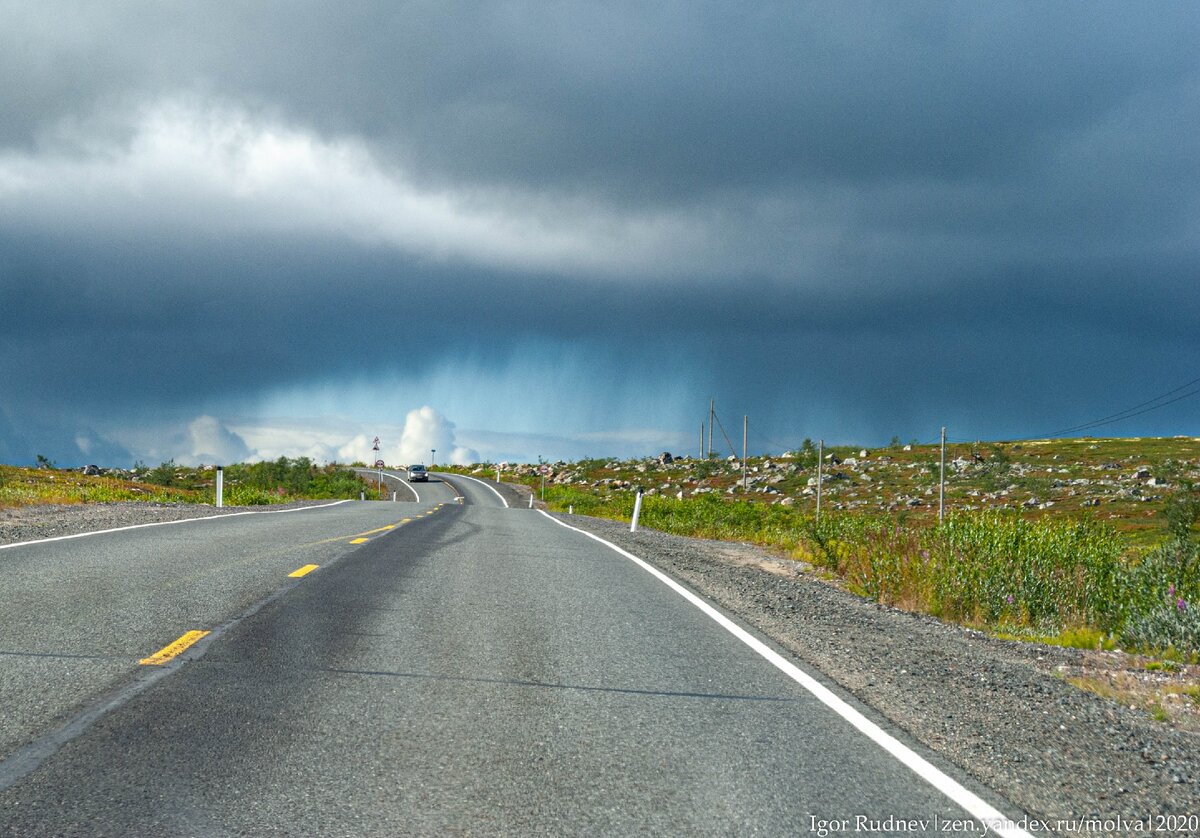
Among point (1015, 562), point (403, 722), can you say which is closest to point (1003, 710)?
point (403, 722)

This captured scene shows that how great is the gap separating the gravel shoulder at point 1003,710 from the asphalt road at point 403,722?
46 cm

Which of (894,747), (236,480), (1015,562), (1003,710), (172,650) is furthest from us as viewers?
(236,480)

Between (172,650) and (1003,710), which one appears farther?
(172,650)

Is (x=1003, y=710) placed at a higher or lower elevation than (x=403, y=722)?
lower

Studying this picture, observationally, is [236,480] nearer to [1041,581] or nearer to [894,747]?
[1041,581]

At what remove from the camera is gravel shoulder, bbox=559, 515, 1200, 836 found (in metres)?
4.75

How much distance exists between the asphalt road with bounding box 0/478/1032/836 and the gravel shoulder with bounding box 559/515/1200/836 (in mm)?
465

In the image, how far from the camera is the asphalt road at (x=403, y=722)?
4.05 meters

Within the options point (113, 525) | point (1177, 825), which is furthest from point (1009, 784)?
point (113, 525)

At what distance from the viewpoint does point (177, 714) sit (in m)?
5.29

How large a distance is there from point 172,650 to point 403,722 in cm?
251

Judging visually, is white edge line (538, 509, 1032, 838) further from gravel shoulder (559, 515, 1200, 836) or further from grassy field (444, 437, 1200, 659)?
grassy field (444, 437, 1200, 659)

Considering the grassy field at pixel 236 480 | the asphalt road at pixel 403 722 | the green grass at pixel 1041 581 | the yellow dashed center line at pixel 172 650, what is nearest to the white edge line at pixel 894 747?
the asphalt road at pixel 403 722

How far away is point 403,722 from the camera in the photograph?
210 inches
